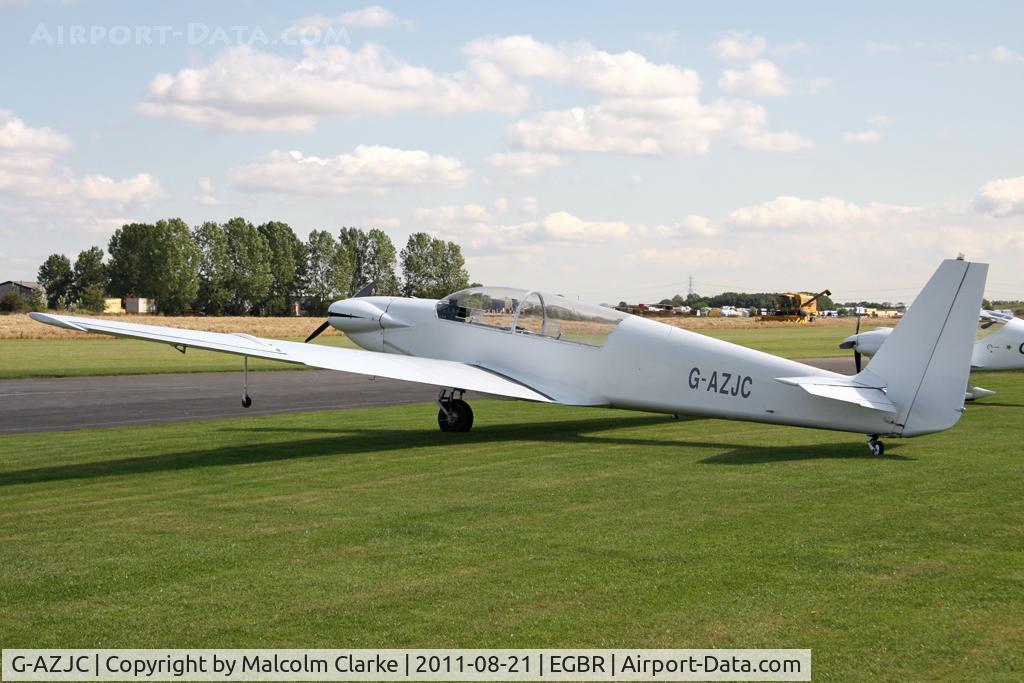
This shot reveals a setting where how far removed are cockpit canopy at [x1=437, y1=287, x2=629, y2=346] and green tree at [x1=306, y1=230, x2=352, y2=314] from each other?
89.7m

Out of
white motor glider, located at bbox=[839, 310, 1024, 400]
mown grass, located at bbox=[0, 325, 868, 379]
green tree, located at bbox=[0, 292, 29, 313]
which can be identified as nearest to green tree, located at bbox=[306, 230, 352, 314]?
green tree, located at bbox=[0, 292, 29, 313]

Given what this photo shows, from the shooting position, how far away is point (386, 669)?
4.99 metres

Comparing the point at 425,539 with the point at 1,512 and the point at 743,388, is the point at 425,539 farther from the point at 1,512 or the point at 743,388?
the point at 743,388

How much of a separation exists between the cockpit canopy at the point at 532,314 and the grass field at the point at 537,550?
237cm

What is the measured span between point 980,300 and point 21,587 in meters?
9.69

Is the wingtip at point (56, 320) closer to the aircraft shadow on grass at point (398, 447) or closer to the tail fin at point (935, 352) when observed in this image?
the aircraft shadow on grass at point (398, 447)

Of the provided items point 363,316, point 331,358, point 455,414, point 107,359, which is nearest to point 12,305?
point 107,359

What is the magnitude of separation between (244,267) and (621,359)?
318 feet

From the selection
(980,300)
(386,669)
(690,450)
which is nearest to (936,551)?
(386,669)

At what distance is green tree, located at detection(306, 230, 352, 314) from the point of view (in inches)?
4176

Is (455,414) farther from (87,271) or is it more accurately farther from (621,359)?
(87,271)

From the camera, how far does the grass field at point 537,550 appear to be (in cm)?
545

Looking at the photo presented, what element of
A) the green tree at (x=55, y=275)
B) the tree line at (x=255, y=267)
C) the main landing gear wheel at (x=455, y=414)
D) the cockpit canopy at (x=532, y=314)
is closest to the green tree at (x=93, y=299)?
the tree line at (x=255, y=267)

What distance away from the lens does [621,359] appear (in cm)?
1462
